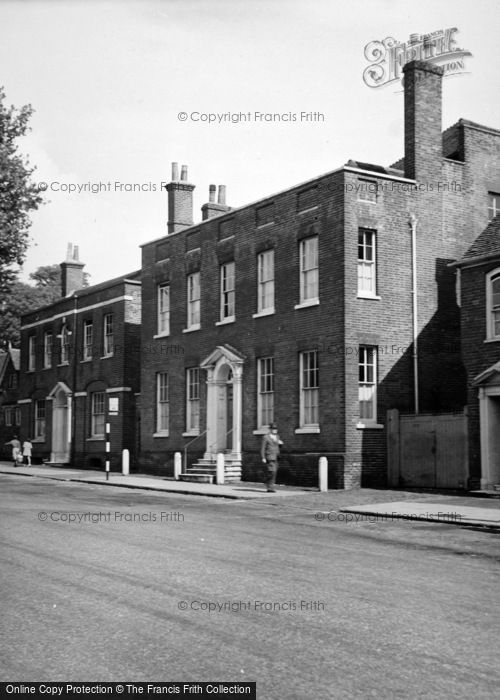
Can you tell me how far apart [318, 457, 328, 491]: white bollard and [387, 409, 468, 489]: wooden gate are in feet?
7.36

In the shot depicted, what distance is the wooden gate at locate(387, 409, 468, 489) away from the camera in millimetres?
23656

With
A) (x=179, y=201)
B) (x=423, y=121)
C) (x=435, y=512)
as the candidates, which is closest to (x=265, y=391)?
(x=423, y=121)

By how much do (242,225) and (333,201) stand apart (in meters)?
4.89

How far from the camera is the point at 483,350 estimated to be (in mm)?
22672

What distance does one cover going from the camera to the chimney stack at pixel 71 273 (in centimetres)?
4831

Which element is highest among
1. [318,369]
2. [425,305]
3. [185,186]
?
[185,186]

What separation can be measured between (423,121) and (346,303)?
6246 millimetres

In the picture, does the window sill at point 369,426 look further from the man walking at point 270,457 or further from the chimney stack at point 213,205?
the chimney stack at point 213,205

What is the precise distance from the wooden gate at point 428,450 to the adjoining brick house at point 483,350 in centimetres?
72

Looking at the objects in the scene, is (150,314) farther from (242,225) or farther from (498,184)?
(498,184)

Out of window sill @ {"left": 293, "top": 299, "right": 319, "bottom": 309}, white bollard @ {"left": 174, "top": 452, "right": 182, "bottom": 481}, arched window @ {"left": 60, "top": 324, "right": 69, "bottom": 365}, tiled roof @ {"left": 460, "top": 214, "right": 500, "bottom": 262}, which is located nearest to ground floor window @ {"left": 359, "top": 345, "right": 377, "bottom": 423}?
window sill @ {"left": 293, "top": 299, "right": 319, "bottom": 309}

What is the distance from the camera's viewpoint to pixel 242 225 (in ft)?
98.7

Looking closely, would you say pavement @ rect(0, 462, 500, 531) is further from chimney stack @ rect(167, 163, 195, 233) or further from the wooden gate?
chimney stack @ rect(167, 163, 195, 233)

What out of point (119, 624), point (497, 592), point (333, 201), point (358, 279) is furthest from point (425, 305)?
point (119, 624)
